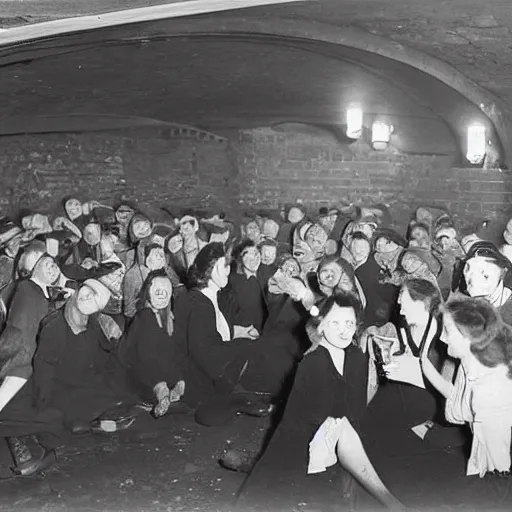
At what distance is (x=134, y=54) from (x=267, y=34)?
115cm

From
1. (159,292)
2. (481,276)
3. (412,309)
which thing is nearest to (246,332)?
(159,292)

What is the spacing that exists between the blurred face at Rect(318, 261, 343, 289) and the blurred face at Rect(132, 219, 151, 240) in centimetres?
310

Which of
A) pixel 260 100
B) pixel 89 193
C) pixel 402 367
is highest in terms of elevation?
pixel 260 100

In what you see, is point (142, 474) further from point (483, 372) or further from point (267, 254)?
point (267, 254)

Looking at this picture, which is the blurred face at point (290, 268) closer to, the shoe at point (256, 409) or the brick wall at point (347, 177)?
the shoe at point (256, 409)

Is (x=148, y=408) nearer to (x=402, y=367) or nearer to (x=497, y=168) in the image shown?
(x=402, y=367)

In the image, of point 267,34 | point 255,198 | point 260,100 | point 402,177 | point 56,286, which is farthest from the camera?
point 255,198

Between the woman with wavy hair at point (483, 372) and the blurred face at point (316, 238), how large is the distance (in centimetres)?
380

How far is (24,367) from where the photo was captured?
196 inches

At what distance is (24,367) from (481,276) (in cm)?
290

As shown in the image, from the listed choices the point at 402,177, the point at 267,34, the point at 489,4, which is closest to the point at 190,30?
the point at 267,34

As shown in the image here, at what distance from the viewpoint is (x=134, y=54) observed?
6.61 metres

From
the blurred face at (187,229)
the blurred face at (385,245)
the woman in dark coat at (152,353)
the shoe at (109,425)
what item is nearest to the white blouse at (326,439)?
the woman in dark coat at (152,353)

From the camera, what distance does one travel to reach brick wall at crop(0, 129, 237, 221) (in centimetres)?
1004
